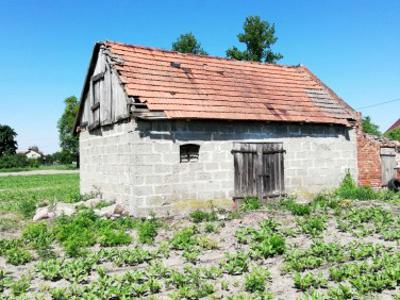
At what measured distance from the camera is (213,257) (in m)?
7.18

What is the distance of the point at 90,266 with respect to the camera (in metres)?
6.70

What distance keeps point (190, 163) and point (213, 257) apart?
4506 millimetres

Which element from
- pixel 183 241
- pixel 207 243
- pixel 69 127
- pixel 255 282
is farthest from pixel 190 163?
→ pixel 69 127

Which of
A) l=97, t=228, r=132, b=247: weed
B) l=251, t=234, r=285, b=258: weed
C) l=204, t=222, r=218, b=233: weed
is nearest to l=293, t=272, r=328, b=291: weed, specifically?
l=251, t=234, r=285, b=258: weed

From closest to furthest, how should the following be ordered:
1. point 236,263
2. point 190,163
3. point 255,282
Answer: point 255,282 → point 236,263 → point 190,163

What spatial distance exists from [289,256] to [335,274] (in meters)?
1.11

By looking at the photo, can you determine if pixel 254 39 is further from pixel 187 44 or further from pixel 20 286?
pixel 20 286

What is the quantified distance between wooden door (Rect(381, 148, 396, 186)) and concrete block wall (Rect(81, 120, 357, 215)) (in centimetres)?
177

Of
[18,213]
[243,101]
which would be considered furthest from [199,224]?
[18,213]

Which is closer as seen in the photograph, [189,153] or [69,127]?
[189,153]

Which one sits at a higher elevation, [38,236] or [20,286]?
[38,236]

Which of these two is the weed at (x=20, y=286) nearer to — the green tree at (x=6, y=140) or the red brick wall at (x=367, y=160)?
the red brick wall at (x=367, y=160)

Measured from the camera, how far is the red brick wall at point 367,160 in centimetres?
1537

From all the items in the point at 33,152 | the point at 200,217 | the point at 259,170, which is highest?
the point at 33,152
